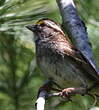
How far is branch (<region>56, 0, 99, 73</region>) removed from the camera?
260 inches

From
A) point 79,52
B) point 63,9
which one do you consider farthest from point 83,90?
point 63,9

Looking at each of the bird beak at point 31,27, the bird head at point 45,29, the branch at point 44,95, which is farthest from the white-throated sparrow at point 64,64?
the branch at point 44,95

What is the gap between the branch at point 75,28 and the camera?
6594mm

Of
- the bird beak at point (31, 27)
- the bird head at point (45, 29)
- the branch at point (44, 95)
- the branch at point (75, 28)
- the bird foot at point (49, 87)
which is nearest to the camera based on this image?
the branch at point (44, 95)

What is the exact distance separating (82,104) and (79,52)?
60 cm

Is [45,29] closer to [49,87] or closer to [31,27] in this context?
[31,27]

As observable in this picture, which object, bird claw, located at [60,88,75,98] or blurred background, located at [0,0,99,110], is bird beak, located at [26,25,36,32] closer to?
blurred background, located at [0,0,99,110]

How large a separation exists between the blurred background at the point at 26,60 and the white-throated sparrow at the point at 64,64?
187 mm

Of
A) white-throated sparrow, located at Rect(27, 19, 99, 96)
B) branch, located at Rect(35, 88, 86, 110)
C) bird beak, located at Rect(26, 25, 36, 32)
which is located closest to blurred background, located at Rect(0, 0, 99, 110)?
bird beak, located at Rect(26, 25, 36, 32)

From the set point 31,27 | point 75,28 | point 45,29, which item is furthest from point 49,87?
point 45,29

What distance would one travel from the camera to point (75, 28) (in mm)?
6746

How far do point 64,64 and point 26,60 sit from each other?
709mm

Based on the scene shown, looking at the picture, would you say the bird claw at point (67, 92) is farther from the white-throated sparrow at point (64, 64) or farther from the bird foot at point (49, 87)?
the white-throated sparrow at point (64, 64)

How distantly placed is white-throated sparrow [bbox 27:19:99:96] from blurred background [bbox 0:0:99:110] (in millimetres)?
187
